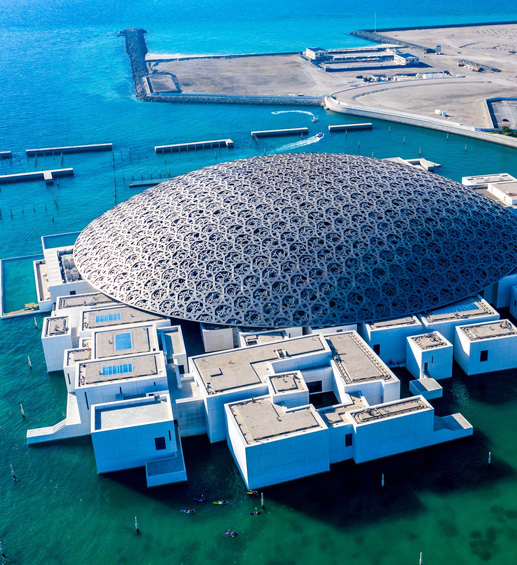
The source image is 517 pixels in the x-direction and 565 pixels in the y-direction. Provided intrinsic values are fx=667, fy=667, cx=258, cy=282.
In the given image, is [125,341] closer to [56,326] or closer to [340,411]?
[56,326]

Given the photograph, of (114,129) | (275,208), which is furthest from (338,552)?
(114,129)

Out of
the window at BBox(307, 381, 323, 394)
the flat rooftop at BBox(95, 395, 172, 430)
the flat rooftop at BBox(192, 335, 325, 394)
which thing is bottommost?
the window at BBox(307, 381, 323, 394)

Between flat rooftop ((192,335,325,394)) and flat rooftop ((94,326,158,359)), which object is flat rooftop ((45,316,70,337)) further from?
flat rooftop ((192,335,325,394))

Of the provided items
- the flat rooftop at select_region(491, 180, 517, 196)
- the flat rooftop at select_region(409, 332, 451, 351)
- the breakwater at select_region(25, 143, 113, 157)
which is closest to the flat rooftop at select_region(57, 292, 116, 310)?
the flat rooftop at select_region(409, 332, 451, 351)

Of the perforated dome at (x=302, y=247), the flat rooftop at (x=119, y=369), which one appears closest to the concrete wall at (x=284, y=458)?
the flat rooftop at (x=119, y=369)

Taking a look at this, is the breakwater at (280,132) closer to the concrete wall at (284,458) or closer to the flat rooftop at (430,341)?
the flat rooftop at (430,341)
